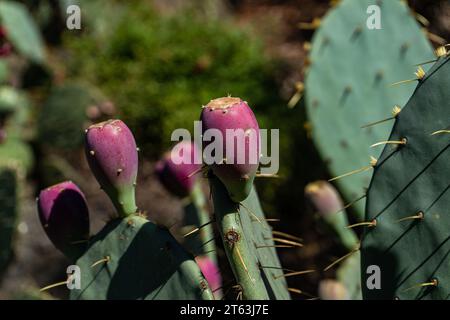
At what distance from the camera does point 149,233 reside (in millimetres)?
1410

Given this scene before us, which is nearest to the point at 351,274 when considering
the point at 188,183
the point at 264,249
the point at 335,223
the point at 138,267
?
the point at 335,223

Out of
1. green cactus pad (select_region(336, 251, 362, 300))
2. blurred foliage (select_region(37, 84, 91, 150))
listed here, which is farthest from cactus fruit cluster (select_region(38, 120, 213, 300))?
blurred foliage (select_region(37, 84, 91, 150))

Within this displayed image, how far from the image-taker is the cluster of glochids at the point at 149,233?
1292 mm

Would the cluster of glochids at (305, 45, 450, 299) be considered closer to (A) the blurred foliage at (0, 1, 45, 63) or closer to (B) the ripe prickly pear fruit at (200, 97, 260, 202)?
(B) the ripe prickly pear fruit at (200, 97, 260, 202)

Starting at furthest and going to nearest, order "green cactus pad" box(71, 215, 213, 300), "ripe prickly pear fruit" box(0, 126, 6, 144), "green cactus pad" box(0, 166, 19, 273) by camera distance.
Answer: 1. "ripe prickly pear fruit" box(0, 126, 6, 144)
2. "green cactus pad" box(0, 166, 19, 273)
3. "green cactus pad" box(71, 215, 213, 300)

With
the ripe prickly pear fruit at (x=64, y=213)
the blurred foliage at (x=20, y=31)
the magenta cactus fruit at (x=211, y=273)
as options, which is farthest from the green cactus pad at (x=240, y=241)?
the blurred foliage at (x=20, y=31)

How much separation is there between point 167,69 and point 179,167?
366 cm

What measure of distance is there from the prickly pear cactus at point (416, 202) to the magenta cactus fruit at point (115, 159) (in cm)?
42

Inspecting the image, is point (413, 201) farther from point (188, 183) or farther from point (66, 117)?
point (66, 117)

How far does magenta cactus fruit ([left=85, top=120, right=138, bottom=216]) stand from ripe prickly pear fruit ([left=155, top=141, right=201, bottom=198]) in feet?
1.37

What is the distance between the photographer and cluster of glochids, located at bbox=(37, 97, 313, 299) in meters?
1.29

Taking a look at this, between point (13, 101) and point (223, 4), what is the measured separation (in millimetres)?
2778

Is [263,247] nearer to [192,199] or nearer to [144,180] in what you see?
[192,199]
